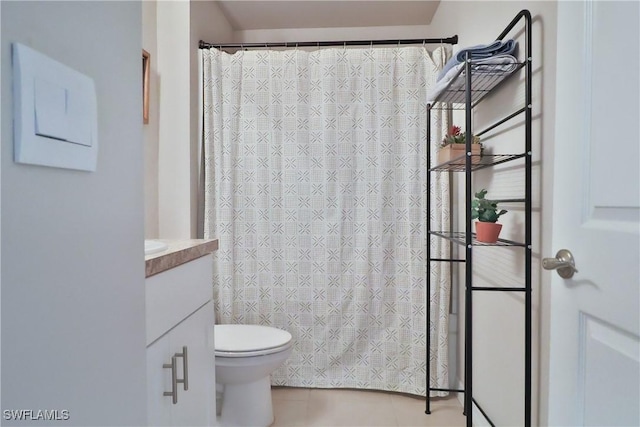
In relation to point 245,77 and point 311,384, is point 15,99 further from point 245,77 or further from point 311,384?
point 311,384

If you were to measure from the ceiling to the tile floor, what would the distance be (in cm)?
245

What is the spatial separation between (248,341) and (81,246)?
153 cm

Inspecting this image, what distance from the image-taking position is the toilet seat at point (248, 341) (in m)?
1.69

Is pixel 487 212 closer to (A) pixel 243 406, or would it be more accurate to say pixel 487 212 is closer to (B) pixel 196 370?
(B) pixel 196 370

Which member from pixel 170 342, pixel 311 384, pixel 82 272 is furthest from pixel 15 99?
pixel 311 384

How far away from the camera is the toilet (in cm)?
170

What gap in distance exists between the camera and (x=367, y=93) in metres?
2.19

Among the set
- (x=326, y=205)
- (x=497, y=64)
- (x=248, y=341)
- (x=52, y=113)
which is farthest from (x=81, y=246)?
(x=326, y=205)

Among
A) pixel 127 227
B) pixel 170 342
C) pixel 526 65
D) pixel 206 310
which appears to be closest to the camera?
pixel 127 227

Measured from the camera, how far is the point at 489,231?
135cm

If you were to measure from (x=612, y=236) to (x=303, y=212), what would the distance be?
5.41ft

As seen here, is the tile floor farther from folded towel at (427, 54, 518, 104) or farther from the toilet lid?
folded towel at (427, 54, 518, 104)

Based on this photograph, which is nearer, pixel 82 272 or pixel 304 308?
pixel 82 272

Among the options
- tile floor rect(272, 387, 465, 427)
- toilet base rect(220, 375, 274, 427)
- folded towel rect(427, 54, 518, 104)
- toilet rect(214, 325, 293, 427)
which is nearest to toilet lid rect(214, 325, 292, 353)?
toilet rect(214, 325, 293, 427)
